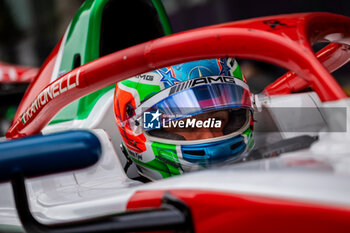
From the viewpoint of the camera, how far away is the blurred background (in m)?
4.66

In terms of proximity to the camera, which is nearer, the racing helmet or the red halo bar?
the red halo bar

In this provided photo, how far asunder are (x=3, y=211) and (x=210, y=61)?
0.83m

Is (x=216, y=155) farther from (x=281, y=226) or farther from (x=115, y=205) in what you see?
(x=281, y=226)

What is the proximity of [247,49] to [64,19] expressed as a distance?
971 cm

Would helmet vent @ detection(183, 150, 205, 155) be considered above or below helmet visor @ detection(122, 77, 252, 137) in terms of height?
below

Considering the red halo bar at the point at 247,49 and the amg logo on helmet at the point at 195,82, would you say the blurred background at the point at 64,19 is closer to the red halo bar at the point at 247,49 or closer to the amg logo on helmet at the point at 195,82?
the amg logo on helmet at the point at 195,82

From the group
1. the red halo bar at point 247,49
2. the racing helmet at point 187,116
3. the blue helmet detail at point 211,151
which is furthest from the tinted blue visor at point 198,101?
the red halo bar at point 247,49

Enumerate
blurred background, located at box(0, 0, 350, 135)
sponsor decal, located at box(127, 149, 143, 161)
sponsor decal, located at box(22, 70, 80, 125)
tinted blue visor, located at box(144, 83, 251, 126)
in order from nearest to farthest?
sponsor decal, located at box(22, 70, 80, 125), tinted blue visor, located at box(144, 83, 251, 126), sponsor decal, located at box(127, 149, 143, 161), blurred background, located at box(0, 0, 350, 135)

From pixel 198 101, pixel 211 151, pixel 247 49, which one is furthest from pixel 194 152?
pixel 247 49

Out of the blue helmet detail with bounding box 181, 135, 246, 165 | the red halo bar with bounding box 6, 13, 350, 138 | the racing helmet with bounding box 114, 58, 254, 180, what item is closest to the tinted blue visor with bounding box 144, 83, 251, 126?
the racing helmet with bounding box 114, 58, 254, 180

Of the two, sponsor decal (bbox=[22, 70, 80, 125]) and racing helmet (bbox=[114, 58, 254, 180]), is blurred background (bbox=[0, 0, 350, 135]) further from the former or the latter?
sponsor decal (bbox=[22, 70, 80, 125])

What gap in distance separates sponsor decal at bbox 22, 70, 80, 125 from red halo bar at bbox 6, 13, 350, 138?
0.07ft

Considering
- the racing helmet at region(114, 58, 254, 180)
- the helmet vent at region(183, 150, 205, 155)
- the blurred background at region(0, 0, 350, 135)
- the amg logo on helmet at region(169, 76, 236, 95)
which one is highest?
the amg logo on helmet at region(169, 76, 236, 95)

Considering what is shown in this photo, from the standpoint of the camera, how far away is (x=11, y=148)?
0.83 meters
